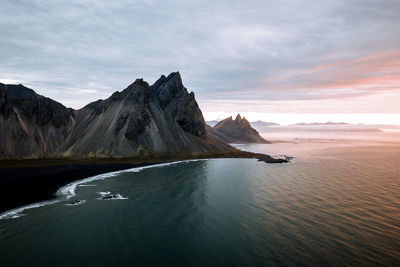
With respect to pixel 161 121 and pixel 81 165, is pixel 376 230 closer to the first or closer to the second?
pixel 81 165

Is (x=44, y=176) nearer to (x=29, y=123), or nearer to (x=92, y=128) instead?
(x=92, y=128)

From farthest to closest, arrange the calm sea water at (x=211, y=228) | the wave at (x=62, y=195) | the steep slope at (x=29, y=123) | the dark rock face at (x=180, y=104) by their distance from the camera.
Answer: the dark rock face at (x=180, y=104), the steep slope at (x=29, y=123), the wave at (x=62, y=195), the calm sea water at (x=211, y=228)

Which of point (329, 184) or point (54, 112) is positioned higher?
point (54, 112)

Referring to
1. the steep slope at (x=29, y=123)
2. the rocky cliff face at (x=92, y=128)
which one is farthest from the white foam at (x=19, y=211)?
the steep slope at (x=29, y=123)

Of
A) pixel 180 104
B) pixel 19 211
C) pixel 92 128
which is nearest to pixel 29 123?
pixel 92 128

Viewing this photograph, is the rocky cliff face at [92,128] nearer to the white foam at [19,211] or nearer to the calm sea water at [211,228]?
the calm sea water at [211,228]

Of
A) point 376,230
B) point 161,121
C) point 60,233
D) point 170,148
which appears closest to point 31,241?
point 60,233

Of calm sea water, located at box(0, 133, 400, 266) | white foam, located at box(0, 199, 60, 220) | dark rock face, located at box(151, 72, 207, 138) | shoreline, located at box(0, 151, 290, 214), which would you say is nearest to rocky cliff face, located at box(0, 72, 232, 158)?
dark rock face, located at box(151, 72, 207, 138)
